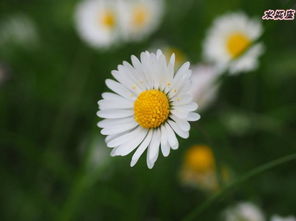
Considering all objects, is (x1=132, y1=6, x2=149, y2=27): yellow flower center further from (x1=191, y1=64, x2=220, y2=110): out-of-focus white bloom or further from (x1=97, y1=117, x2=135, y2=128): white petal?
(x1=97, y1=117, x2=135, y2=128): white petal

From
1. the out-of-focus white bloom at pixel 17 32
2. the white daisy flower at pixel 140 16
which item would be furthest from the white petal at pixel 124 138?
the out-of-focus white bloom at pixel 17 32

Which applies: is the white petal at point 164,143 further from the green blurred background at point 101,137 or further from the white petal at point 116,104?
the green blurred background at point 101,137

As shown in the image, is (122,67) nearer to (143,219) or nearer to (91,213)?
(143,219)

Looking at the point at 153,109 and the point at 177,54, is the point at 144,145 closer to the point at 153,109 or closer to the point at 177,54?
the point at 153,109


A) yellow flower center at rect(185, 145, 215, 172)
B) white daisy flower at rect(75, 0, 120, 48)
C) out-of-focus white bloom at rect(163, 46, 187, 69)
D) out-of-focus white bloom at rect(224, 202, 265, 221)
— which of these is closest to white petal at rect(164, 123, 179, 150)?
out-of-focus white bloom at rect(224, 202, 265, 221)

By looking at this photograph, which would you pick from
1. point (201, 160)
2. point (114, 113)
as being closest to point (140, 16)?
point (201, 160)
